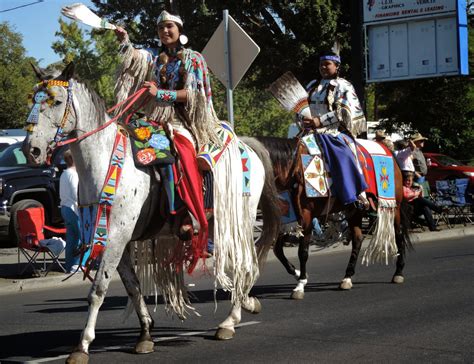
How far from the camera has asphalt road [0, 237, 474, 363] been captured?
7.18m

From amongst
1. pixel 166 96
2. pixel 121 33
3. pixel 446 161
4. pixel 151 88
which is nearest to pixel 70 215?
pixel 121 33

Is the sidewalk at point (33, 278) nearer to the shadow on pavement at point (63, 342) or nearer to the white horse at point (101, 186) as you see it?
Result: the shadow on pavement at point (63, 342)

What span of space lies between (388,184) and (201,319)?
12.2 ft

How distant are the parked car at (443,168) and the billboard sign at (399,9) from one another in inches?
211

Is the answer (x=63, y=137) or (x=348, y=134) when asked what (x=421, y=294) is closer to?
(x=348, y=134)

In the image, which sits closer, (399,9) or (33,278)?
(33,278)

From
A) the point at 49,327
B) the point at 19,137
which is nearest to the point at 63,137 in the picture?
the point at 49,327

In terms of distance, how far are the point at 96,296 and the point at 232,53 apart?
6.59 metres

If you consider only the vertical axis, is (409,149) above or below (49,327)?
above

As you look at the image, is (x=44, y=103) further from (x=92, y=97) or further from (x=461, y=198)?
(x=461, y=198)

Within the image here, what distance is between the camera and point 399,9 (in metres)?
23.9

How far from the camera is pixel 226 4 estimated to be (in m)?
31.8

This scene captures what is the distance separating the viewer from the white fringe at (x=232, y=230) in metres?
7.71

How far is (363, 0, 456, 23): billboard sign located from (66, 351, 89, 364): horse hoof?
18768mm
